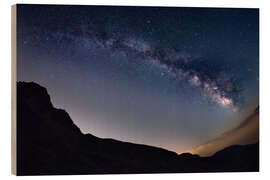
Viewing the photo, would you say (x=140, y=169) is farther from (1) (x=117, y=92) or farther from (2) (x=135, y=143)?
(1) (x=117, y=92)

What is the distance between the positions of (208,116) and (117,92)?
4.29 feet

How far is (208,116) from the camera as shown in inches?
236

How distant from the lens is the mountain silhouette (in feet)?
18.8

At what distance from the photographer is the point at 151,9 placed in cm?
595

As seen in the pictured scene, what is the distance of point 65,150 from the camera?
5.79 m

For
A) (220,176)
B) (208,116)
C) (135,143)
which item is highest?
(208,116)

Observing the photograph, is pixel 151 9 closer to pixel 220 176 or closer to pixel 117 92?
pixel 117 92

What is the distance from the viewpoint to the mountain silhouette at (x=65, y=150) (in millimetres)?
5738

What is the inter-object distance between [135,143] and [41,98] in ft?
4.59

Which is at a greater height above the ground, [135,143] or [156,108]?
[156,108]

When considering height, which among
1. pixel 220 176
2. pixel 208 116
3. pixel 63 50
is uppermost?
pixel 63 50
